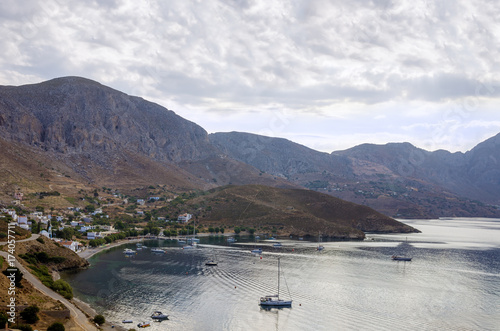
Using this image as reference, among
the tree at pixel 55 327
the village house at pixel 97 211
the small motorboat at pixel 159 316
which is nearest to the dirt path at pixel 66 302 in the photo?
the tree at pixel 55 327

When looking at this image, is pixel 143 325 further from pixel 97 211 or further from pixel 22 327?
pixel 97 211

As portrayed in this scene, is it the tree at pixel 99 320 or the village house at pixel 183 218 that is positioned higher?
the village house at pixel 183 218

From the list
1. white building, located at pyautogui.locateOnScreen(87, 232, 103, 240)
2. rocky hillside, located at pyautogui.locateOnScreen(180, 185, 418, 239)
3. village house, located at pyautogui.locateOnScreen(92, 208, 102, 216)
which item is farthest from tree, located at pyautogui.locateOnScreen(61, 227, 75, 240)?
rocky hillside, located at pyautogui.locateOnScreen(180, 185, 418, 239)

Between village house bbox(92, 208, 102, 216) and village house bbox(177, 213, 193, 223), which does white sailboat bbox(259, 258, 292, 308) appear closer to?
village house bbox(92, 208, 102, 216)

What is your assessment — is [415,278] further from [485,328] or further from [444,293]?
[485,328]

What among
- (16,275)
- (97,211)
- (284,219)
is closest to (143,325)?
(16,275)

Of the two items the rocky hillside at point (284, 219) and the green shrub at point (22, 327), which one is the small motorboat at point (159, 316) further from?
the rocky hillside at point (284, 219)
